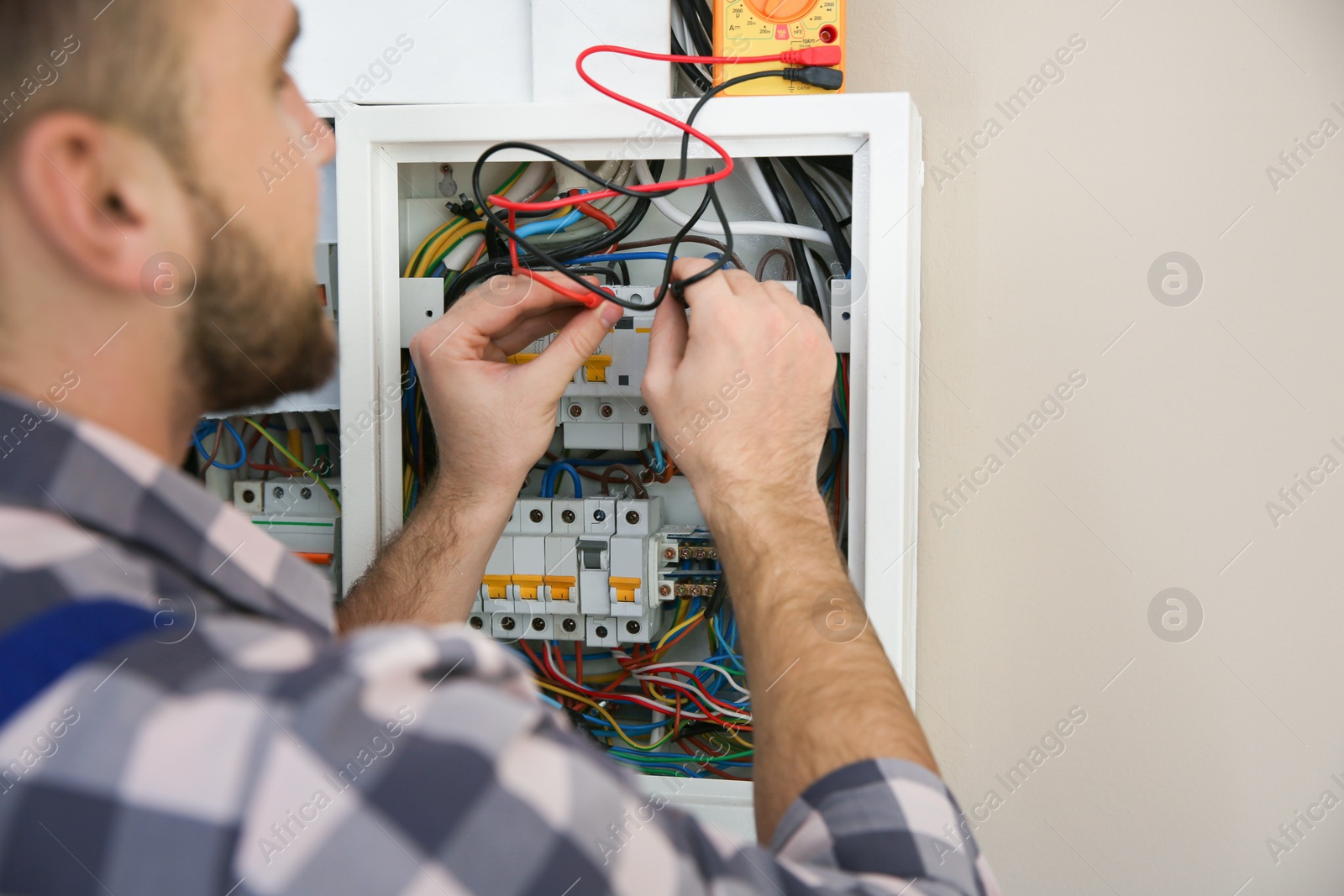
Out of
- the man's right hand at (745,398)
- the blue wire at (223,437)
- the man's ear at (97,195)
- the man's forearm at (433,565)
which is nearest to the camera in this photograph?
the man's ear at (97,195)

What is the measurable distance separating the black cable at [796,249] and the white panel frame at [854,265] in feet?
0.39

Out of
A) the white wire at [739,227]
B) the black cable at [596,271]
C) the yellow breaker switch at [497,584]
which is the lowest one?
the yellow breaker switch at [497,584]

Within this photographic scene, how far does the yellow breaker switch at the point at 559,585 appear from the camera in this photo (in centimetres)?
103

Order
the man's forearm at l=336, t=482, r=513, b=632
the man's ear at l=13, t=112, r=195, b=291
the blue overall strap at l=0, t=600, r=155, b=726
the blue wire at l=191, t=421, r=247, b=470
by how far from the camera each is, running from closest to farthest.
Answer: the blue overall strap at l=0, t=600, r=155, b=726, the man's ear at l=13, t=112, r=195, b=291, the man's forearm at l=336, t=482, r=513, b=632, the blue wire at l=191, t=421, r=247, b=470

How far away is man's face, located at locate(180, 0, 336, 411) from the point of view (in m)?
0.54

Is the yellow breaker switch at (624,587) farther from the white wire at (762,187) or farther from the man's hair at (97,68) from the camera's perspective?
the man's hair at (97,68)

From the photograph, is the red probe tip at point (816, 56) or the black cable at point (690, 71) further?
the black cable at point (690, 71)

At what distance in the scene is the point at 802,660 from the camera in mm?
658

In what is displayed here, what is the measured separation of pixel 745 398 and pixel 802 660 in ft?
0.86

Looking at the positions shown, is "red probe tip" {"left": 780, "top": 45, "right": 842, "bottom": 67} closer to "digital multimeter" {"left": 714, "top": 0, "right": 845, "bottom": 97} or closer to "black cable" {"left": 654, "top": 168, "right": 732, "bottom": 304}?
"digital multimeter" {"left": 714, "top": 0, "right": 845, "bottom": 97}

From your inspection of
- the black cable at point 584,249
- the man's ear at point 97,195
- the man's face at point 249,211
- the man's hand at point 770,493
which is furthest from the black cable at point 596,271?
the man's ear at point 97,195

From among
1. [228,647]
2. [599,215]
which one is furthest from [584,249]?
[228,647]

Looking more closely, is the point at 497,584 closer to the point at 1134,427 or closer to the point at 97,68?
the point at 97,68

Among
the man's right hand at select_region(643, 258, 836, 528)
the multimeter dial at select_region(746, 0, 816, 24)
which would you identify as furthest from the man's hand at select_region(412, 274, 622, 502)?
the multimeter dial at select_region(746, 0, 816, 24)
